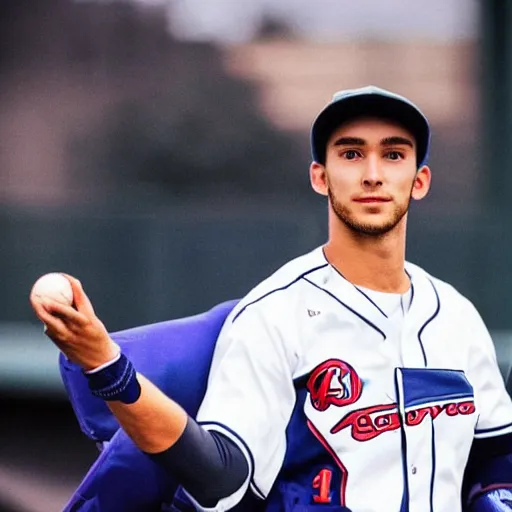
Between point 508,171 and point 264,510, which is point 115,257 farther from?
point 264,510

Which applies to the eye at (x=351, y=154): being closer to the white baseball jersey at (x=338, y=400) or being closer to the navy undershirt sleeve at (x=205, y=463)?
the white baseball jersey at (x=338, y=400)

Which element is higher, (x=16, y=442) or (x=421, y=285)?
(x=421, y=285)

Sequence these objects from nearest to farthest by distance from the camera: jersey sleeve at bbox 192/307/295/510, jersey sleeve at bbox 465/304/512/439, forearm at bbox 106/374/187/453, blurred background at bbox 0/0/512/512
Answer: forearm at bbox 106/374/187/453
jersey sleeve at bbox 192/307/295/510
jersey sleeve at bbox 465/304/512/439
blurred background at bbox 0/0/512/512

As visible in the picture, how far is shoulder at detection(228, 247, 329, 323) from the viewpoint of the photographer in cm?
212

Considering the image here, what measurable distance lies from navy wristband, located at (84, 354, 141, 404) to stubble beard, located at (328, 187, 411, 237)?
1.81 ft

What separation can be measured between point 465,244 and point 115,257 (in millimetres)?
1168

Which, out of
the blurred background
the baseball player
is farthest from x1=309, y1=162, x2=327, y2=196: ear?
the blurred background

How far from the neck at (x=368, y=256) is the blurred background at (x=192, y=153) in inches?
59.4

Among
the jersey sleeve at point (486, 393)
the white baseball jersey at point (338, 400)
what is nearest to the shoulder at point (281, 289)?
the white baseball jersey at point (338, 400)

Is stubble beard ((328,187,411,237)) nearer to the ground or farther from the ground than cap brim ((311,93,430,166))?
nearer to the ground

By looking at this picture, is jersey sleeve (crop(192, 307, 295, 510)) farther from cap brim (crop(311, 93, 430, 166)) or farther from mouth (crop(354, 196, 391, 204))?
cap brim (crop(311, 93, 430, 166))

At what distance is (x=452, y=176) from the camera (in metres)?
3.71

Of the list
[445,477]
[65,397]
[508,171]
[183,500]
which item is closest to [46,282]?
[183,500]

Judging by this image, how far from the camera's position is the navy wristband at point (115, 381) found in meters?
1.77
